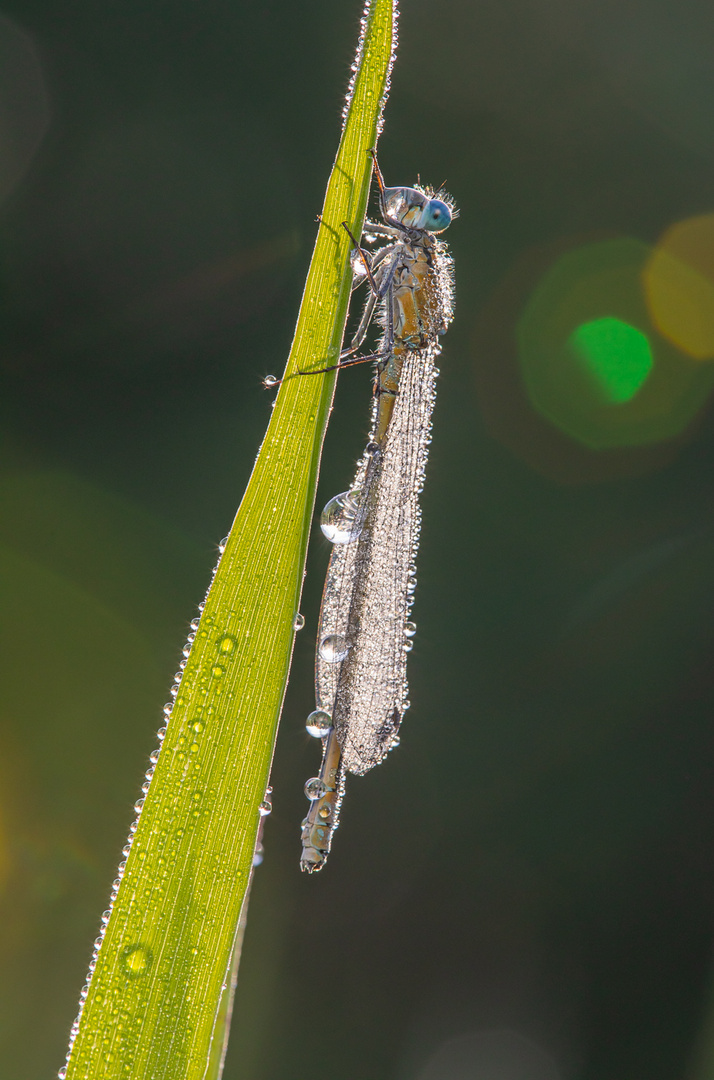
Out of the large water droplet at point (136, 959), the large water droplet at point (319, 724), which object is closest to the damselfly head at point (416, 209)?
the large water droplet at point (319, 724)

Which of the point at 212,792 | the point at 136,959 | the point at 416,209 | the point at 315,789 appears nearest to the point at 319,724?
the point at 315,789

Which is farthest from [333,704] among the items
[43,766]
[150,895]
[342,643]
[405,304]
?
[43,766]

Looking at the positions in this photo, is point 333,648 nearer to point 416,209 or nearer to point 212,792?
point 212,792

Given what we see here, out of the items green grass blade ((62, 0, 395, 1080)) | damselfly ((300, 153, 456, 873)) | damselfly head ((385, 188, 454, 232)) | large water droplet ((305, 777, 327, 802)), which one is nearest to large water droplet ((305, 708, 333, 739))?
damselfly ((300, 153, 456, 873))

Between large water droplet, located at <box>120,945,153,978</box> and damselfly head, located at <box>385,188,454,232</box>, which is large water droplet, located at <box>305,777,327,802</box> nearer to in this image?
large water droplet, located at <box>120,945,153,978</box>

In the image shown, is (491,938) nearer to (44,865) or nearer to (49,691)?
(44,865)

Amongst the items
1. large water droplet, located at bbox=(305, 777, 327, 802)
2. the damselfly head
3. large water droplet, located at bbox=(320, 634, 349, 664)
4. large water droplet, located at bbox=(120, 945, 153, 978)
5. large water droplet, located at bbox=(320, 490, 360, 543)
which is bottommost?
large water droplet, located at bbox=(120, 945, 153, 978)

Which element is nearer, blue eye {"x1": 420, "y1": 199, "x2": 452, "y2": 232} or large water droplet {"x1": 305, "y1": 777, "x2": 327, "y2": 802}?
large water droplet {"x1": 305, "y1": 777, "x2": 327, "y2": 802}

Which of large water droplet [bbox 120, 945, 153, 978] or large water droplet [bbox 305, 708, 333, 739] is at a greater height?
large water droplet [bbox 305, 708, 333, 739]
